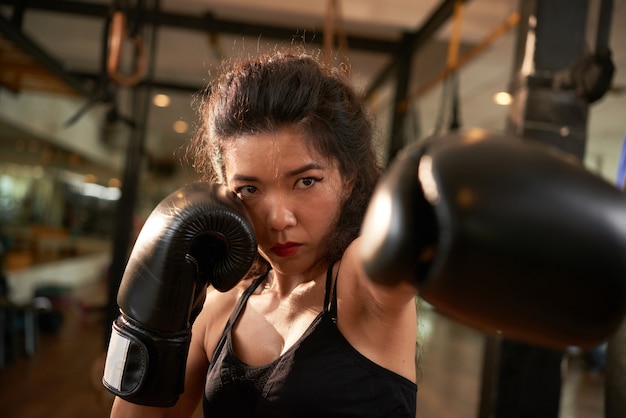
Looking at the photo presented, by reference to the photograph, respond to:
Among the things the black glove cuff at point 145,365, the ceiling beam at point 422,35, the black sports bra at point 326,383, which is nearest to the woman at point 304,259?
the black sports bra at point 326,383

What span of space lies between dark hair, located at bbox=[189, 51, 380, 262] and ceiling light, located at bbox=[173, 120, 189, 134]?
819cm

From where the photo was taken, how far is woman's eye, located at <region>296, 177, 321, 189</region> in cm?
100

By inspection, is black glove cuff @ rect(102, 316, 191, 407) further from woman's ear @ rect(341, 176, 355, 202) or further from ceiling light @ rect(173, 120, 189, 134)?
ceiling light @ rect(173, 120, 189, 134)

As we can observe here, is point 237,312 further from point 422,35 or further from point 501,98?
point 501,98

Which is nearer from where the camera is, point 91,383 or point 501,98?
point 91,383

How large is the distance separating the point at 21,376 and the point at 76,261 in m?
5.46

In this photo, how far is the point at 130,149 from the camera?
356cm

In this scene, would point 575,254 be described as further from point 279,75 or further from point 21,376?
point 21,376

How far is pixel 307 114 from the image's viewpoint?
1.04 meters

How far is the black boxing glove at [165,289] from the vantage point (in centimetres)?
100

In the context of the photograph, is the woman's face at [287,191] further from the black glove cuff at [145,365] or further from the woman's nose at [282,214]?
the black glove cuff at [145,365]

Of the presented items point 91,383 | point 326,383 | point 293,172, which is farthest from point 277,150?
point 91,383

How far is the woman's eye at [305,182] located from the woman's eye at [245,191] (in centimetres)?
10

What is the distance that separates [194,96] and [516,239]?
1169 millimetres
